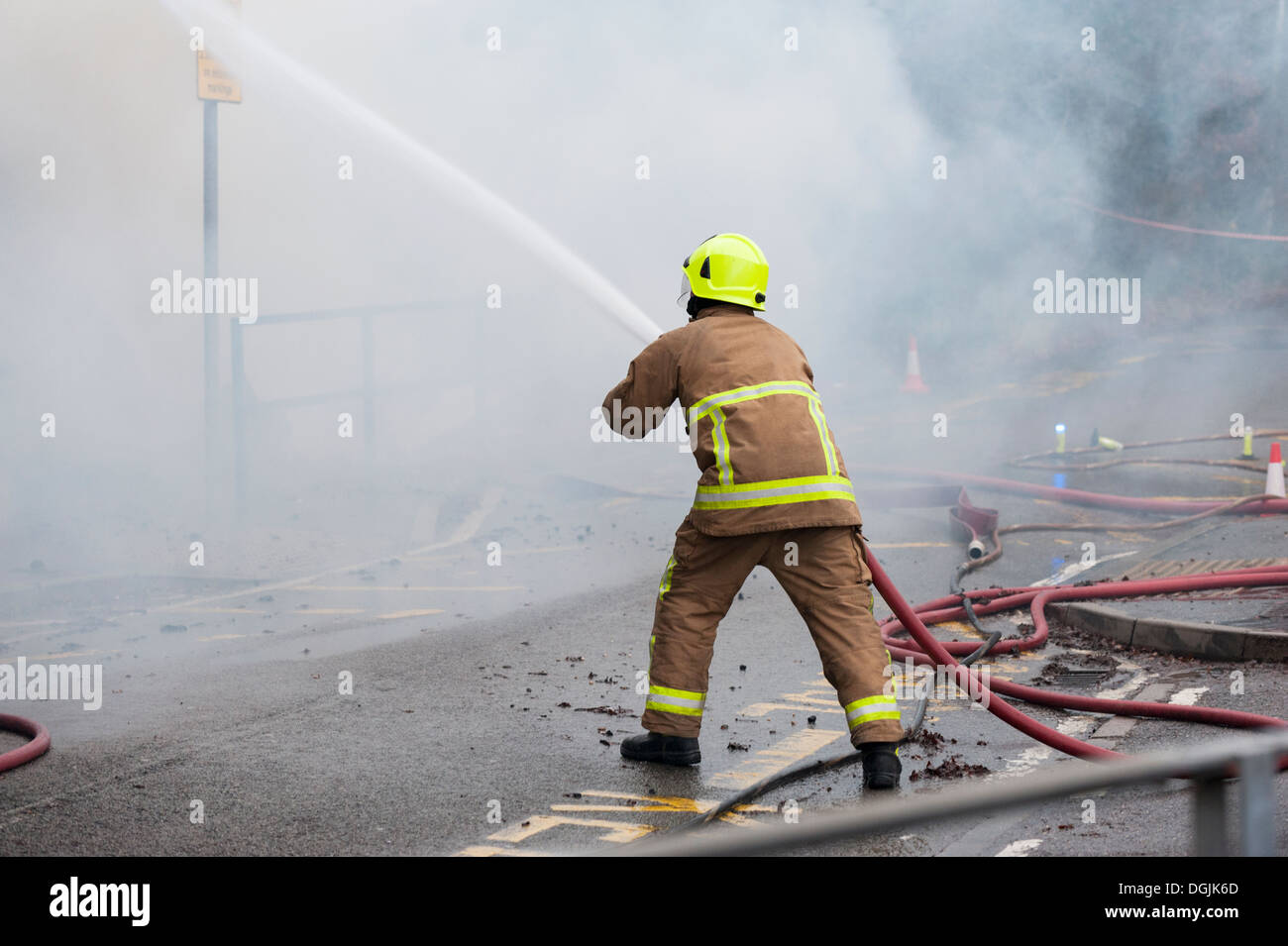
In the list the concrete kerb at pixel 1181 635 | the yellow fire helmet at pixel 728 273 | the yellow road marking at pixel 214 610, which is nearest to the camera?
the yellow fire helmet at pixel 728 273

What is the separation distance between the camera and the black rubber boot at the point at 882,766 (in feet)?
12.5

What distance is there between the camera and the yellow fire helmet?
4164 mm

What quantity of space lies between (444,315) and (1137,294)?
32.8 feet

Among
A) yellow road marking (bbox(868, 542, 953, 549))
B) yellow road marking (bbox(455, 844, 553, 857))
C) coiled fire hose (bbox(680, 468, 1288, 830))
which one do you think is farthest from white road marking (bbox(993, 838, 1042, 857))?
yellow road marking (bbox(868, 542, 953, 549))

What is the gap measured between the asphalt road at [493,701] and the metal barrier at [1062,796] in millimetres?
1666

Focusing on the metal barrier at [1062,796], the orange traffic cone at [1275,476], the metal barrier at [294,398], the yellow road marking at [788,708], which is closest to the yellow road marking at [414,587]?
the metal barrier at [294,398]

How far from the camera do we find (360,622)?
6.48 m

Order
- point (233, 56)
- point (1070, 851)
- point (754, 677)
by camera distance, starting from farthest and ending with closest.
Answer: point (233, 56)
point (754, 677)
point (1070, 851)

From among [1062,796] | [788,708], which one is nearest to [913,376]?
[788,708]

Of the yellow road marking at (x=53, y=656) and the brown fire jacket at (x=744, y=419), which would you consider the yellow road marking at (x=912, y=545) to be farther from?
the yellow road marking at (x=53, y=656)

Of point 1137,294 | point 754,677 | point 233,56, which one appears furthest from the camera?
point 1137,294

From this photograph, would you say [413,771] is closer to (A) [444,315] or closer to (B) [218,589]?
(B) [218,589]

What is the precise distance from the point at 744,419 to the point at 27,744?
8.28 feet
